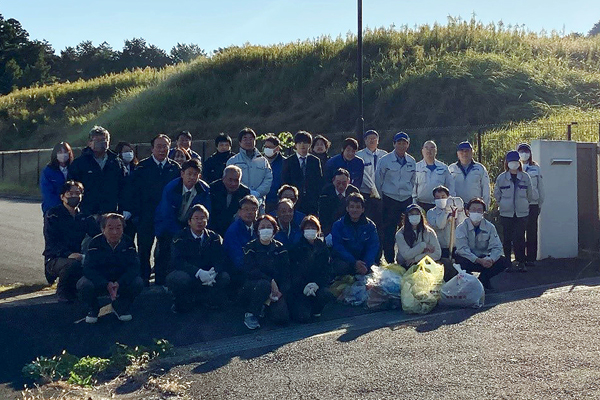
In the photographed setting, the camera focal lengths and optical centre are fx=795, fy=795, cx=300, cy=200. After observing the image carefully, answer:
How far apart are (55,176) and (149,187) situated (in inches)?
46.2

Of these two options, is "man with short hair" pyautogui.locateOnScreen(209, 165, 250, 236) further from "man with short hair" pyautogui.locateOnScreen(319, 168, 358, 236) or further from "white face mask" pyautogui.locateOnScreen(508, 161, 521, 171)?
"white face mask" pyautogui.locateOnScreen(508, 161, 521, 171)

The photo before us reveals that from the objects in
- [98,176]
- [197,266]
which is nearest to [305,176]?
[197,266]

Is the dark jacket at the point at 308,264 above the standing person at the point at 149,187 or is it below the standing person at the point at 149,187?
below

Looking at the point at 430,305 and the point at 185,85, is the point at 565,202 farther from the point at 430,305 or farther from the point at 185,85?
the point at 185,85

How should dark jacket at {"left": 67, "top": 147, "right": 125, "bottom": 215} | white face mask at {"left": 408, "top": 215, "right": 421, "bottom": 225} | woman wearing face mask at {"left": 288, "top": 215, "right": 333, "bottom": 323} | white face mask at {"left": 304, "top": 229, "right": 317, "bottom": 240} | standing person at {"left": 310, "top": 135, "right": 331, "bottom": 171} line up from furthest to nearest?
standing person at {"left": 310, "top": 135, "right": 331, "bottom": 171} → white face mask at {"left": 408, "top": 215, "right": 421, "bottom": 225} → dark jacket at {"left": 67, "top": 147, "right": 125, "bottom": 215} → white face mask at {"left": 304, "top": 229, "right": 317, "bottom": 240} → woman wearing face mask at {"left": 288, "top": 215, "right": 333, "bottom": 323}

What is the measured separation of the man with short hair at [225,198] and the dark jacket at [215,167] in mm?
907

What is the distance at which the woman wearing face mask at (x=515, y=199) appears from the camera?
12148mm

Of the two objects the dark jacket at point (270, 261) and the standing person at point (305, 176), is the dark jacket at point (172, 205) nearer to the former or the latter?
the dark jacket at point (270, 261)

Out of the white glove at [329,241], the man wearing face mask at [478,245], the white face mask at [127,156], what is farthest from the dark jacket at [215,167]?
the man wearing face mask at [478,245]

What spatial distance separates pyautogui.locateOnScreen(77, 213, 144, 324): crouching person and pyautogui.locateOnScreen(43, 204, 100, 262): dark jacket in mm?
737

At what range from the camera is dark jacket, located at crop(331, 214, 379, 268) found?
10180mm

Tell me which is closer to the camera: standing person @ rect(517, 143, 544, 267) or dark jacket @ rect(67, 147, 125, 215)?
dark jacket @ rect(67, 147, 125, 215)

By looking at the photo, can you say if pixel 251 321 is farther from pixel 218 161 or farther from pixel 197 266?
pixel 218 161

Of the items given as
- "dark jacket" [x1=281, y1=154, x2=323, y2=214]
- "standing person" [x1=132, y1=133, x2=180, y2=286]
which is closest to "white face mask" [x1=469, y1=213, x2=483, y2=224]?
"dark jacket" [x1=281, y1=154, x2=323, y2=214]
